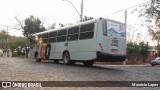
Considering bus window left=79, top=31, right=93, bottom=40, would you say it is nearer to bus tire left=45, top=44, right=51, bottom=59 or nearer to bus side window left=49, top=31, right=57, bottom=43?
bus side window left=49, top=31, right=57, bottom=43

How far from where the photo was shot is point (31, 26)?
64500 mm

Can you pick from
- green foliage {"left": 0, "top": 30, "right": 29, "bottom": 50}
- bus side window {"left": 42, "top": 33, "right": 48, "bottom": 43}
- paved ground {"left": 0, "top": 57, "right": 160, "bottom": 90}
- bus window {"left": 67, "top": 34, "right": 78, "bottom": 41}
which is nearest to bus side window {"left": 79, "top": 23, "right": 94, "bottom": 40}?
bus window {"left": 67, "top": 34, "right": 78, "bottom": 41}

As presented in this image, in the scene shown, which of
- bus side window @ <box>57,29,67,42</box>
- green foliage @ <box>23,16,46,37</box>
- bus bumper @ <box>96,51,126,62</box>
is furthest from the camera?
green foliage @ <box>23,16,46,37</box>

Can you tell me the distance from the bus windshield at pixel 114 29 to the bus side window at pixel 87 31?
896 millimetres

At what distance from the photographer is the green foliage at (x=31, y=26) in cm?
6419

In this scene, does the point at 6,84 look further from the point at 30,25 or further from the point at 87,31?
the point at 30,25

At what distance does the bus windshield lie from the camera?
17.7 meters

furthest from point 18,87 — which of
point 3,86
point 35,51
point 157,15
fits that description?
point 157,15

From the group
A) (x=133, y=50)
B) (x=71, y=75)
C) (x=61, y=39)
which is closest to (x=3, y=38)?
(x=133, y=50)

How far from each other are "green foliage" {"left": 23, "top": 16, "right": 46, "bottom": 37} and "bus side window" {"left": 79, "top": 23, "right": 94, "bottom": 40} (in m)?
45.9

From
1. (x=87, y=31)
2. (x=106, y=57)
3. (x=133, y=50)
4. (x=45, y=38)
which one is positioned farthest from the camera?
(x=133, y=50)

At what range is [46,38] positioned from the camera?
25062mm

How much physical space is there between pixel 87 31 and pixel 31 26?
47480mm

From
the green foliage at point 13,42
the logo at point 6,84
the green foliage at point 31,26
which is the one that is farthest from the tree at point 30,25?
the logo at point 6,84
